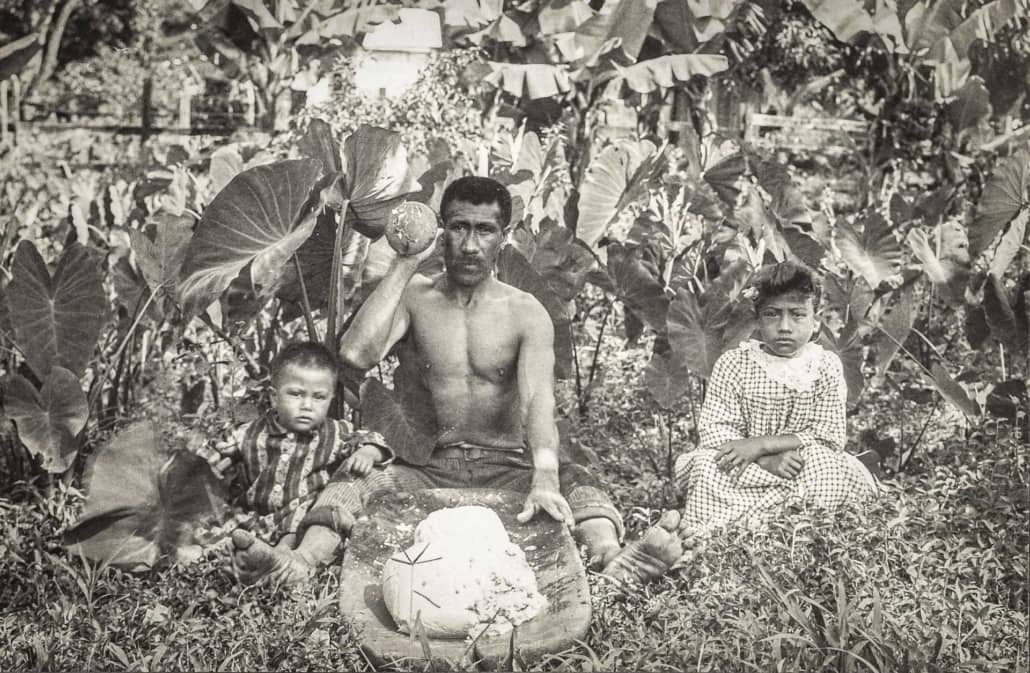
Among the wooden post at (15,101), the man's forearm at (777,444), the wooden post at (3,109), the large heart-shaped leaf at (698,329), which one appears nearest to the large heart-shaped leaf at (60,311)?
the large heart-shaped leaf at (698,329)

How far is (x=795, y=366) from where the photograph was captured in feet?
12.0

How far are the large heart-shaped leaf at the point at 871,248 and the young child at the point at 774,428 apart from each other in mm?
898

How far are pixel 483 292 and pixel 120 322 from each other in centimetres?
198

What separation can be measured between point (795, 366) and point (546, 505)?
1.04 m

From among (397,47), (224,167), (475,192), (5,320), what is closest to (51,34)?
(224,167)

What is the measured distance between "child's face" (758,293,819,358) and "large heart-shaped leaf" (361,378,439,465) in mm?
1121

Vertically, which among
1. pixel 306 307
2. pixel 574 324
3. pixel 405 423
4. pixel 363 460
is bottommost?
pixel 574 324

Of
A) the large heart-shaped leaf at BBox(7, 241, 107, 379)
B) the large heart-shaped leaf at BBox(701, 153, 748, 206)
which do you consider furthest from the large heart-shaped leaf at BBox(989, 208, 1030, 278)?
the large heart-shaped leaf at BBox(7, 241, 107, 379)

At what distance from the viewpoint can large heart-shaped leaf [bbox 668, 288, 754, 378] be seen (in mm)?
4105

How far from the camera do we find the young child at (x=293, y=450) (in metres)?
3.41

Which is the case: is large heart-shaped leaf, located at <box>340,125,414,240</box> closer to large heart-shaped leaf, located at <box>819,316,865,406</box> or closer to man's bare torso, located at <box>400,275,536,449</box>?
man's bare torso, located at <box>400,275,536,449</box>

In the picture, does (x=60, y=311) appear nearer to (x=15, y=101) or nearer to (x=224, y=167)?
(x=224, y=167)

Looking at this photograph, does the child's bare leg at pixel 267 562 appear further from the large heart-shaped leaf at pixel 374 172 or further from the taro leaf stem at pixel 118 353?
the taro leaf stem at pixel 118 353

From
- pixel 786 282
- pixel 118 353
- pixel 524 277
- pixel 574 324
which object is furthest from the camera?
pixel 574 324
